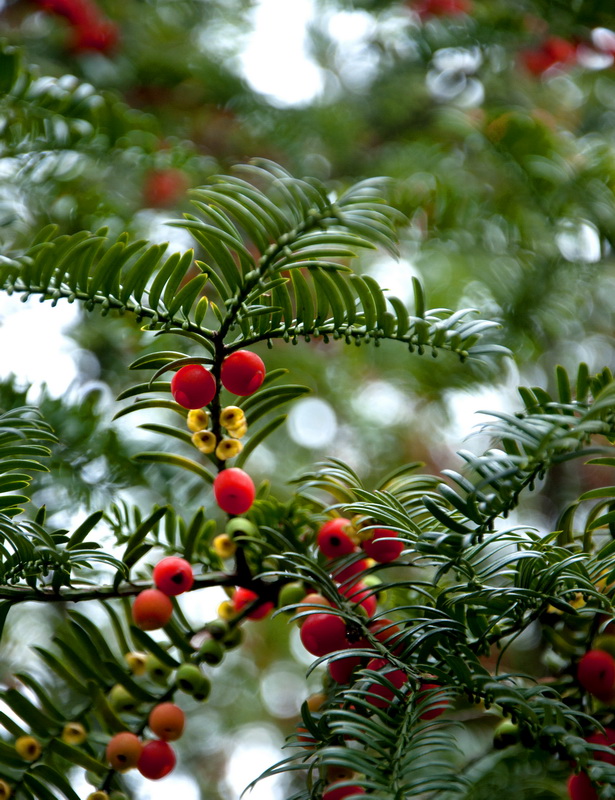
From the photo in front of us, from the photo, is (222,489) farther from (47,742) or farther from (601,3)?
(601,3)

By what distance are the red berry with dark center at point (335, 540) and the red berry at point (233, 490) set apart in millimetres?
61

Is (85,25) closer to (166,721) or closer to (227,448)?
(227,448)

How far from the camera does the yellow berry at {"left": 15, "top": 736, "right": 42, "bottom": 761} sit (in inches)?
18.9

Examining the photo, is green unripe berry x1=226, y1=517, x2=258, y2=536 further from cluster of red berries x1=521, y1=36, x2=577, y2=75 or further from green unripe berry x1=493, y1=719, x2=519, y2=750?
cluster of red berries x1=521, y1=36, x2=577, y2=75

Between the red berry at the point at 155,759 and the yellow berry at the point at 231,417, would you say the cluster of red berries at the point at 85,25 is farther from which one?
the red berry at the point at 155,759

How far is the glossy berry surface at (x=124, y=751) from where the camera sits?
0.46 meters

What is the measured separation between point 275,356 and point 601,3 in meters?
0.71

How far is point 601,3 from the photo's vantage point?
105cm

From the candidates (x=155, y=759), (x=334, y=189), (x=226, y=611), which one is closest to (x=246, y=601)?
(x=226, y=611)

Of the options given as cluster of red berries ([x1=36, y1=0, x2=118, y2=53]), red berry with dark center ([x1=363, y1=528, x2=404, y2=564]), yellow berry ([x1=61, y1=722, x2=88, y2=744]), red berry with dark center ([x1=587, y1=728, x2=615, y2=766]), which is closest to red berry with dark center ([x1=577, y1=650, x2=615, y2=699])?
red berry with dark center ([x1=587, y1=728, x2=615, y2=766])

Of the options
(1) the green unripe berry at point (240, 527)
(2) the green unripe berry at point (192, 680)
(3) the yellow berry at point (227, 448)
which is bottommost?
(2) the green unripe berry at point (192, 680)

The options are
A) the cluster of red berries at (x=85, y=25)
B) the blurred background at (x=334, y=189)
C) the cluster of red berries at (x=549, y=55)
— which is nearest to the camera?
the blurred background at (x=334, y=189)

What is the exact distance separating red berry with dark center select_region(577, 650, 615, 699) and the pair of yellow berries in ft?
0.84

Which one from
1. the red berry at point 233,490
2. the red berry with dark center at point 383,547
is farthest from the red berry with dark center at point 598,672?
the red berry at point 233,490
